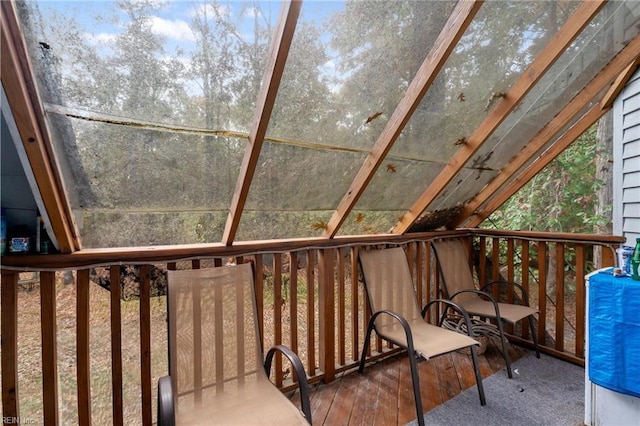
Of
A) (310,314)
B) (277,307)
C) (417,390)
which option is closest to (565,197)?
(417,390)

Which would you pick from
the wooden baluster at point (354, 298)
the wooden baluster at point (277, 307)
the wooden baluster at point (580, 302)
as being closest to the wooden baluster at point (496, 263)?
the wooden baluster at point (580, 302)

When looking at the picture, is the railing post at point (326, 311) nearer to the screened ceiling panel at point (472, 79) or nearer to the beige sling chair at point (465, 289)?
the screened ceiling panel at point (472, 79)

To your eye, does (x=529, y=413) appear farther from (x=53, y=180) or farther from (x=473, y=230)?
(x=53, y=180)

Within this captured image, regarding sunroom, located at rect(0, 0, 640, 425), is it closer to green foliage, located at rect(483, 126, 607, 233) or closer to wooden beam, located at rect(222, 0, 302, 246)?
wooden beam, located at rect(222, 0, 302, 246)

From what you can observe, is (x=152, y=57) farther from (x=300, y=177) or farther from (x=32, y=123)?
(x=300, y=177)

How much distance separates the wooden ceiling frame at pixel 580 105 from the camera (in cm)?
245

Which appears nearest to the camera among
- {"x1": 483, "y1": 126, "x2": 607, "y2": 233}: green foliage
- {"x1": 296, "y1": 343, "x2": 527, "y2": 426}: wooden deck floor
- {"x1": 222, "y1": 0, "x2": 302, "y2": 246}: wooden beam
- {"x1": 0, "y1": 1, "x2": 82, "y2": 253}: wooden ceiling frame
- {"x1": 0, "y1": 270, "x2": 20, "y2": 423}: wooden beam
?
{"x1": 0, "y1": 1, "x2": 82, "y2": 253}: wooden ceiling frame

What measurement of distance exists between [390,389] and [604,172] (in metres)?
4.13

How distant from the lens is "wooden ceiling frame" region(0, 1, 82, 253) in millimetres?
1065

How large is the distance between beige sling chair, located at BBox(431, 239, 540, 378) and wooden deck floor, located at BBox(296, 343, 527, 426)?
455 mm

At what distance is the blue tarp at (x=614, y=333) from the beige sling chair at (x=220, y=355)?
177 centimetres

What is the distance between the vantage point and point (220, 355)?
1.89m

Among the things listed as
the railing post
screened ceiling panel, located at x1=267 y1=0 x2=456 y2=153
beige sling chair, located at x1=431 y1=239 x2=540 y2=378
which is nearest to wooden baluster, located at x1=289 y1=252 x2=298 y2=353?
the railing post

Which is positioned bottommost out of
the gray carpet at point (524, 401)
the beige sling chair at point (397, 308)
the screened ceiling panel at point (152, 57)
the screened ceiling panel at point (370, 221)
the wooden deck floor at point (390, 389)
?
the wooden deck floor at point (390, 389)
